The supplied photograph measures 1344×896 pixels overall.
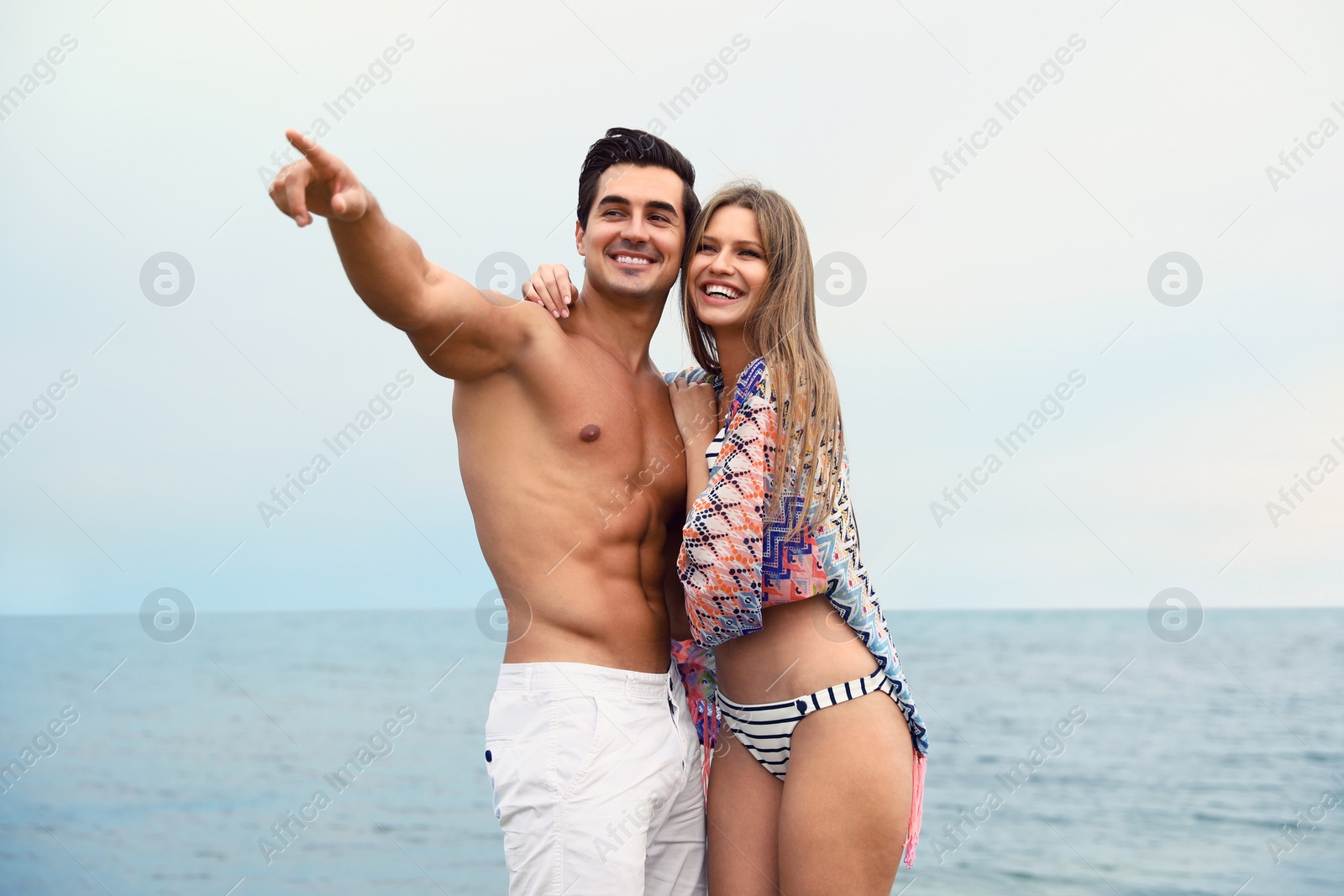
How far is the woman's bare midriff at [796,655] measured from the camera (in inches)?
115

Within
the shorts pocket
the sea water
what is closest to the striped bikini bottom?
the shorts pocket

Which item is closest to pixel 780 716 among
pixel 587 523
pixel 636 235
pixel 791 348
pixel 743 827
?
pixel 743 827

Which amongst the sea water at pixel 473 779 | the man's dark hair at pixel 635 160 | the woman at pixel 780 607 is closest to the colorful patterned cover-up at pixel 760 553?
the woman at pixel 780 607

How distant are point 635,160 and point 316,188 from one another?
130cm

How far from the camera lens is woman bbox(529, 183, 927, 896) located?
2826 millimetres

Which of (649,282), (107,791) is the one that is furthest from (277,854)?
(649,282)

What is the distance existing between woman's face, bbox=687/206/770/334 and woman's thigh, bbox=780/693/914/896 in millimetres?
1179

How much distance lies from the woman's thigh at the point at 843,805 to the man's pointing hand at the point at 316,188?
1.77 metres

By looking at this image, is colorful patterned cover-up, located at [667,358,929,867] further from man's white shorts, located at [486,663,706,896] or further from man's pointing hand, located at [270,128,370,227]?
man's pointing hand, located at [270,128,370,227]

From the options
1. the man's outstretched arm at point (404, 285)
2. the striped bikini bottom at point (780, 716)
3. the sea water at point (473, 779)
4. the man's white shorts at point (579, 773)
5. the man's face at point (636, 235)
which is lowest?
the sea water at point (473, 779)

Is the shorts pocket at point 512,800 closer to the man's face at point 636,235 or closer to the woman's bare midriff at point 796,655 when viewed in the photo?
the woman's bare midriff at point 796,655

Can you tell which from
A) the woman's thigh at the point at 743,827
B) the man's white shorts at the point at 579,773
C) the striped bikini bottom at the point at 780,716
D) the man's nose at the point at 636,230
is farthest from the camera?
the man's nose at the point at 636,230

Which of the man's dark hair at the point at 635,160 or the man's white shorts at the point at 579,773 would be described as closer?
the man's white shorts at the point at 579,773

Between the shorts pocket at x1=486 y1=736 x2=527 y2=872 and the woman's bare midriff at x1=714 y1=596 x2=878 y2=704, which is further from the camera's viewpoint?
the woman's bare midriff at x1=714 y1=596 x2=878 y2=704
